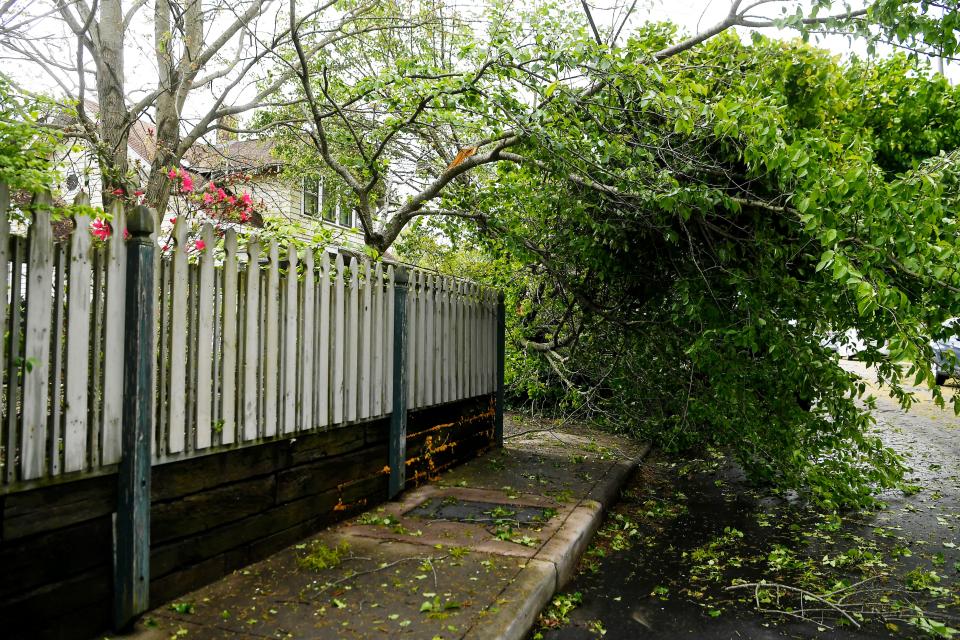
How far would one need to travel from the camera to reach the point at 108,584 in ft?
10.3

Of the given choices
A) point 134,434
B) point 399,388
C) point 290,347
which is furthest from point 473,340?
point 134,434

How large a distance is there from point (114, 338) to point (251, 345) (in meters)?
0.93

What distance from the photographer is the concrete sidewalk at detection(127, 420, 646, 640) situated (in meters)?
3.32

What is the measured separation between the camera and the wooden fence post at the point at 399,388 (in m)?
5.72

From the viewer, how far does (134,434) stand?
3164mm

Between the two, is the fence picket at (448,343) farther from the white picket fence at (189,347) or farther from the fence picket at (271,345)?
the fence picket at (271,345)

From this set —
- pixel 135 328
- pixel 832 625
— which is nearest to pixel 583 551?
pixel 832 625

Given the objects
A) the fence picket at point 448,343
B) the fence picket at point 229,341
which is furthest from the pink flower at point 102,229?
the fence picket at point 448,343

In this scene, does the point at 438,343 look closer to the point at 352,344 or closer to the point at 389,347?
the point at 389,347

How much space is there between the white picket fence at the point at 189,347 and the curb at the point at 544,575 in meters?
1.74

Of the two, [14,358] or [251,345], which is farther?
[251,345]

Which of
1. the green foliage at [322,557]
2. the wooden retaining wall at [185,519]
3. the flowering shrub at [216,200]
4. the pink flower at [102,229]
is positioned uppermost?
the flowering shrub at [216,200]

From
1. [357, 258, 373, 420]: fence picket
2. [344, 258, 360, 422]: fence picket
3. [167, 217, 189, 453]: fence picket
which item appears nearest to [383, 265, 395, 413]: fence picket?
[357, 258, 373, 420]: fence picket

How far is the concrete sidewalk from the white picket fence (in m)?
0.81
